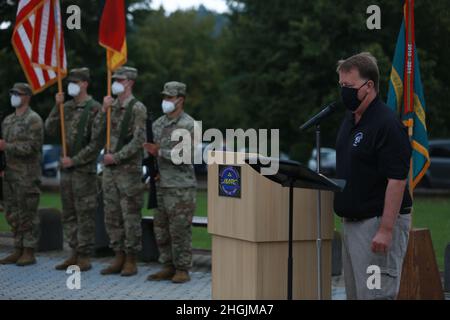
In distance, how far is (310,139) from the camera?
106 ft

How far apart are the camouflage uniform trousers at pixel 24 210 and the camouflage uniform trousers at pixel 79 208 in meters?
0.56

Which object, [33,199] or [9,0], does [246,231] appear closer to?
[33,199]

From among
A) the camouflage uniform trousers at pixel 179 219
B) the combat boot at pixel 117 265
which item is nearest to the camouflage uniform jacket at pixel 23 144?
the combat boot at pixel 117 265

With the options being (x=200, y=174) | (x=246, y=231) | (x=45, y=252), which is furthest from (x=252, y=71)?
(x=246, y=231)

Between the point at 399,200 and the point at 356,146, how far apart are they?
1.55 feet

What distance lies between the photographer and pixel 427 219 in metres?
17.3

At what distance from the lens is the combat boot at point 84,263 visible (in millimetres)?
10430

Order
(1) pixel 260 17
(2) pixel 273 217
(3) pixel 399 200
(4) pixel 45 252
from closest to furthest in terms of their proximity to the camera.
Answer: (3) pixel 399 200, (2) pixel 273 217, (4) pixel 45 252, (1) pixel 260 17

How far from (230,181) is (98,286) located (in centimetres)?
363

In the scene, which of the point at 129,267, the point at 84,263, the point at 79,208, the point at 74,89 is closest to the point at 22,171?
the point at 79,208

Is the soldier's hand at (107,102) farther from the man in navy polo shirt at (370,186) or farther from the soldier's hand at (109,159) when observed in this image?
the man in navy polo shirt at (370,186)

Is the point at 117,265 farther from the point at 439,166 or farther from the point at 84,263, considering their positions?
the point at 439,166

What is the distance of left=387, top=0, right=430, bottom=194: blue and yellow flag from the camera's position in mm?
8258

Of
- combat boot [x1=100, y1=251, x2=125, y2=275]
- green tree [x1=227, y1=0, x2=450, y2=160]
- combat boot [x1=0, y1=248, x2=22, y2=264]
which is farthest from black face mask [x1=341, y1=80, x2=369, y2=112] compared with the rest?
green tree [x1=227, y1=0, x2=450, y2=160]
